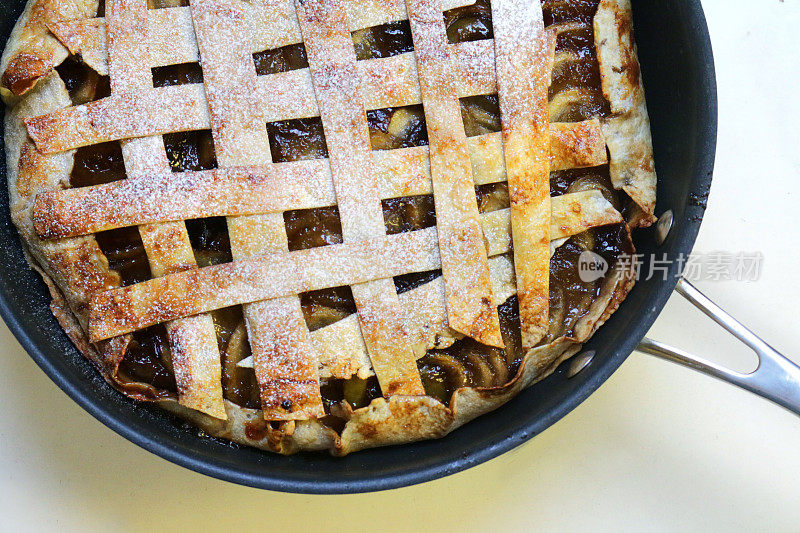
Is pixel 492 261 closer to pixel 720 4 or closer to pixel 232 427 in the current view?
pixel 232 427

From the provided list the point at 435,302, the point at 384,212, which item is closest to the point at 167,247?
the point at 384,212

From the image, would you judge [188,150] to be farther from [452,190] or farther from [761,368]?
[761,368]

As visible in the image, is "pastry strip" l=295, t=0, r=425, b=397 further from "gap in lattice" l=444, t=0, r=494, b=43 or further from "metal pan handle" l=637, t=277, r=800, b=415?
"metal pan handle" l=637, t=277, r=800, b=415

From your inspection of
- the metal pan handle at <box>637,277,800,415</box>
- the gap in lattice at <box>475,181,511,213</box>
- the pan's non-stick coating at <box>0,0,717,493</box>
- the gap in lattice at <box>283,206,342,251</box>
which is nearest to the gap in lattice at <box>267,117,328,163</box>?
the gap in lattice at <box>283,206,342,251</box>

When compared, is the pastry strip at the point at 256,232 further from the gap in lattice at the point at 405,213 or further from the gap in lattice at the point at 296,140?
the gap in lattice at the point at 405,213

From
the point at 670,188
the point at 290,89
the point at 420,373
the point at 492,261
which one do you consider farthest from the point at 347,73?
the point at 670,188
